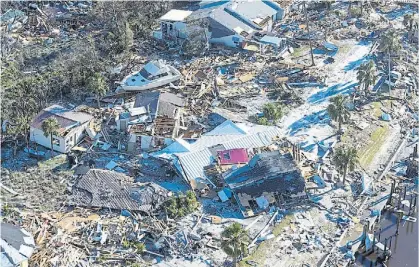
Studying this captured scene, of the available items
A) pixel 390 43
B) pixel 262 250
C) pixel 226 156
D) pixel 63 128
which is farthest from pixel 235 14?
pixel 262 250

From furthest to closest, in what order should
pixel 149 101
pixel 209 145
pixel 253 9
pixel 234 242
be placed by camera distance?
pixel 253 9 < pixel 149 101 < pixel 209 145 < pixel 234 242

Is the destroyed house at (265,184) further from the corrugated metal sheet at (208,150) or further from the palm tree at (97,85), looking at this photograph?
the palm tree at (97,85)

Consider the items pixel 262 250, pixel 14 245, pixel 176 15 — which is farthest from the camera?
pixel 176 15

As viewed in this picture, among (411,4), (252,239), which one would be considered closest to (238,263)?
(252,239)

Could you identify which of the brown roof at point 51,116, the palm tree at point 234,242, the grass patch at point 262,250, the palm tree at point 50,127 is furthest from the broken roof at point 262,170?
the brown roof at point 51,116

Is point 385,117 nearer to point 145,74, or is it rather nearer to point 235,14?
point 145,74

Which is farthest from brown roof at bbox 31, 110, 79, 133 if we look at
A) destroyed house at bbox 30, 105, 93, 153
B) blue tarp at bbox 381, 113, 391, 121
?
blue tarp at bbox 381, 113, 391, 121
